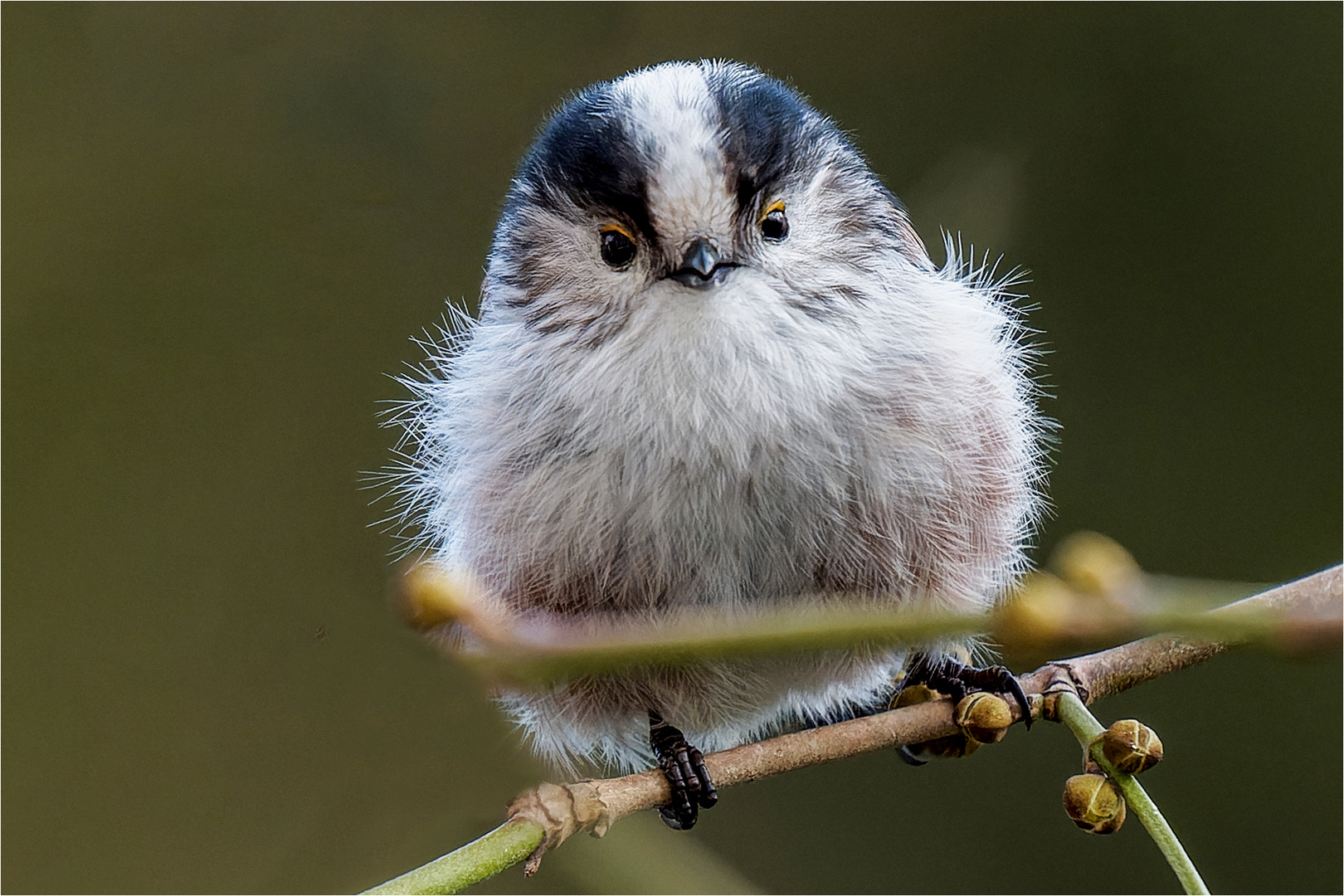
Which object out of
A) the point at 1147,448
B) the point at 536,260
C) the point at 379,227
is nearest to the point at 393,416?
the point at 536,260

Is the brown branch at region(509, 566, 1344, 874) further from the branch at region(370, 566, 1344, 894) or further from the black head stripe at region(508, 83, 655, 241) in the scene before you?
the black head stripe at region(508, 83, 655, 241)

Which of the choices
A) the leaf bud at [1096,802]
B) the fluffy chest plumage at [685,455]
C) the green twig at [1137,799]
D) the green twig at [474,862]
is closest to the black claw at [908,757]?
the fluffy chest plumage at [685,455]

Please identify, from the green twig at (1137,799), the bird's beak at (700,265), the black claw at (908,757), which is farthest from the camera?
the black claw at (908,757)

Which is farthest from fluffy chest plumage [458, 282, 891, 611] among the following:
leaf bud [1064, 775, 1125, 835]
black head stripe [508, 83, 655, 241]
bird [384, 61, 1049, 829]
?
leaf bud [1064, 775, 1125, 835]

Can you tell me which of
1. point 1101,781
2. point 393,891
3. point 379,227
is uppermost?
point 379,227

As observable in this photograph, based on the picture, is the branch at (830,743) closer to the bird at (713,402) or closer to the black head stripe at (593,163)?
the bird at (713,402)

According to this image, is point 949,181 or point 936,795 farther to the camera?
point 936,795

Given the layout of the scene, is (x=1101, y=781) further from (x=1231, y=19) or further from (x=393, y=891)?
(x=1231, y=19)
